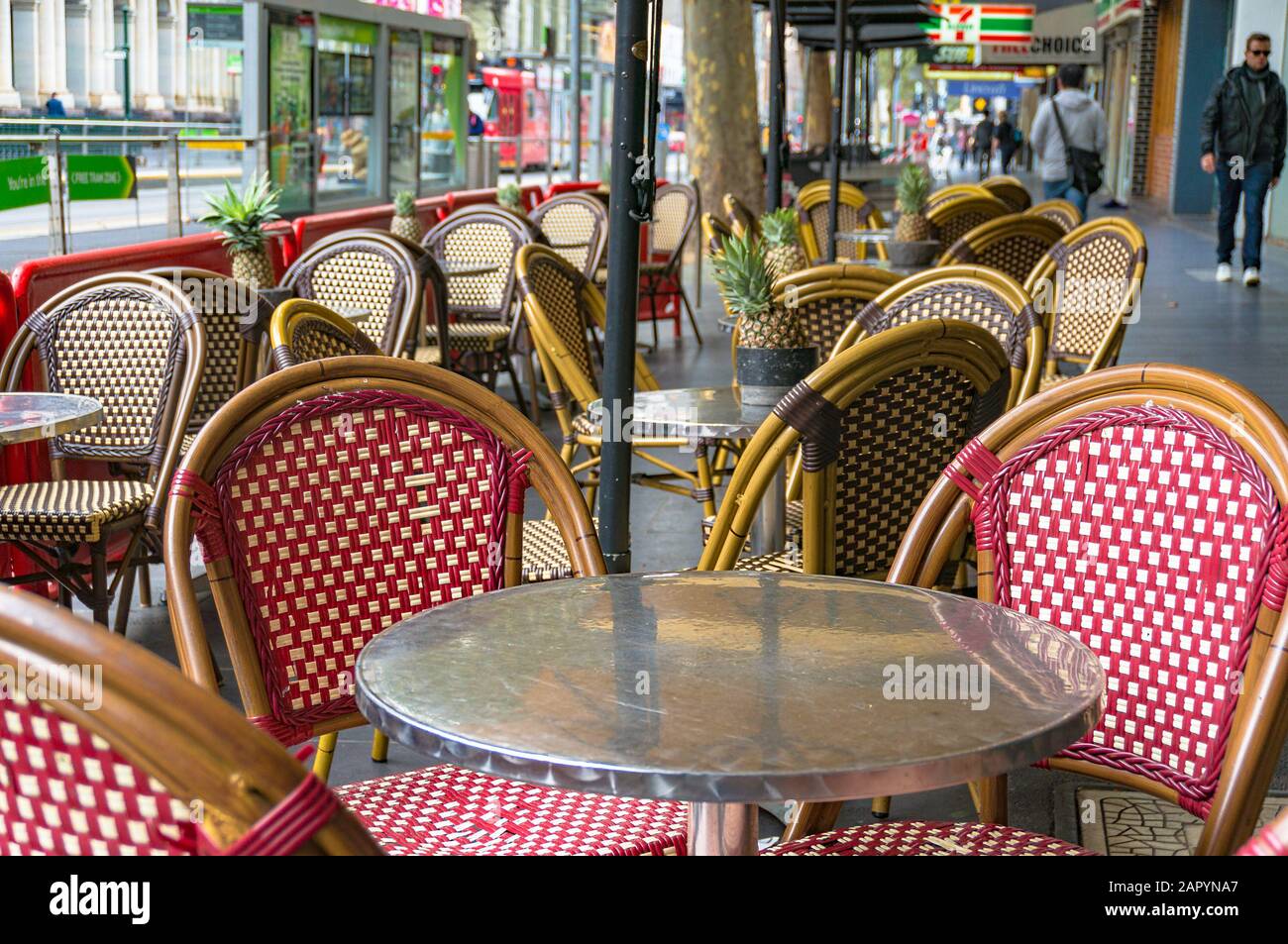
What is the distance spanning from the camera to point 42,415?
3.64 m

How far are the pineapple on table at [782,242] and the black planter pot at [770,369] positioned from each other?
0.84 metres

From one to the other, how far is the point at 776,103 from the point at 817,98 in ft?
67.5

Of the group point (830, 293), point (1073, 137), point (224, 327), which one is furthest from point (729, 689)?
point (1073, 137)

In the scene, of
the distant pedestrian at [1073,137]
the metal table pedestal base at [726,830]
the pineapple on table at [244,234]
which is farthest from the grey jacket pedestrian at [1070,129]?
the metal table pedestal base at [726,830]

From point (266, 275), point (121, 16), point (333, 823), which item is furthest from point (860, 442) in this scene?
point (121, 16)

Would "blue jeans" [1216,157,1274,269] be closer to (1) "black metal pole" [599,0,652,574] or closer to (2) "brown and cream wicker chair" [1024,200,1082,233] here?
(2) "brown and cream wicker chair" [1024,200,1082,233]

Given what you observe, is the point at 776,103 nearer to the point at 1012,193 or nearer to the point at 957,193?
the point at 1012,193

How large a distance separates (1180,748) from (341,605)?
46.4 inches

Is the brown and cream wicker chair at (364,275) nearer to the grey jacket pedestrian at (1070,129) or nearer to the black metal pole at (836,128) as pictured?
the black metal pole at (836,128)

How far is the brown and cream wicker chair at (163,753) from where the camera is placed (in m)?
0.90

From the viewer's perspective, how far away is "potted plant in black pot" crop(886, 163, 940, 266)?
6758mm

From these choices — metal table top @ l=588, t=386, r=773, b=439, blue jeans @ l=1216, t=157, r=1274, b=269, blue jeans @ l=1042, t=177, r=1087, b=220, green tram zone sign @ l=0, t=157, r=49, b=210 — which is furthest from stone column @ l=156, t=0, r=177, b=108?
blue jeans @ l=1216, t=157, r=1274, b=269

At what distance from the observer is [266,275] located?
5004 millimetres

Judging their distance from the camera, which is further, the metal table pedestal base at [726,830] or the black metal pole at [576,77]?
the black metal pole at [576,77]
